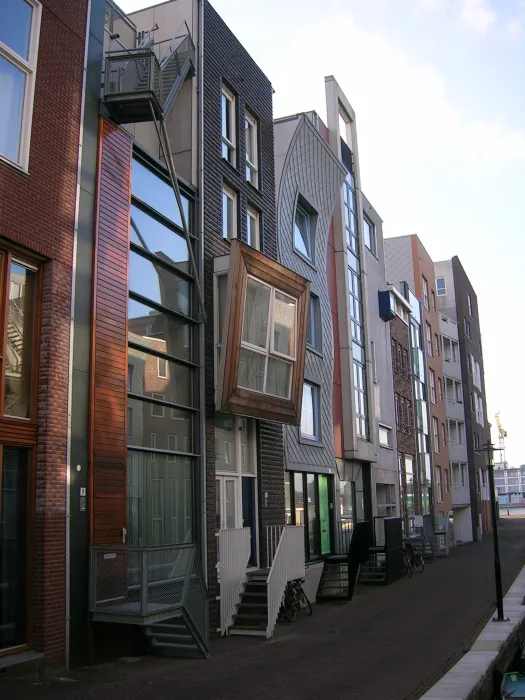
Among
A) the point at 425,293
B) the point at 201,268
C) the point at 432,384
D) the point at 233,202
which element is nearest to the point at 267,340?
the point at 201,268

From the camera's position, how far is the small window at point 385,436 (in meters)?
31.7

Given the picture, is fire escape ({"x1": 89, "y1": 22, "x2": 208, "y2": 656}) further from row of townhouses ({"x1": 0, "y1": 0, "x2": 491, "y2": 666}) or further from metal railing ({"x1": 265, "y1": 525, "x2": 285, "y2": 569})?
metal railing ({"x1": 265, "y1": 525, "x2": 285, "y2": 569})

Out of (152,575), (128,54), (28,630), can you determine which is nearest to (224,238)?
(128,54)

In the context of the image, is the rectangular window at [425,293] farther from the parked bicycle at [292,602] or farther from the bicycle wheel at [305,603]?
the parked bicycle at [292,602]

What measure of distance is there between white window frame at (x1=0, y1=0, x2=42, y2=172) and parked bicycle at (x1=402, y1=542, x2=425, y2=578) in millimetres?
20938

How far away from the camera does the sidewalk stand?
9766mm

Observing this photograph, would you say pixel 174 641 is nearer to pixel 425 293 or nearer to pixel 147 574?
pixel 147 574

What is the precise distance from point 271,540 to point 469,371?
141ft

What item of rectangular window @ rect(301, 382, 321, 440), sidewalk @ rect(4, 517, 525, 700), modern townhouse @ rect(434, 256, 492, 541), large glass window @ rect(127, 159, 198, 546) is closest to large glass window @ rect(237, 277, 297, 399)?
large glass window @ rect(127, 159, 198, 546)

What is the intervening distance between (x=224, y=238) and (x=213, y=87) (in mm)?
3381

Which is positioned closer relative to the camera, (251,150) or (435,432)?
(251,150)

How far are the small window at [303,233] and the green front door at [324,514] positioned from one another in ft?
22.6

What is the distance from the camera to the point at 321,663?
11930 millimetres

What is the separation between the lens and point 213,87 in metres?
16.8
